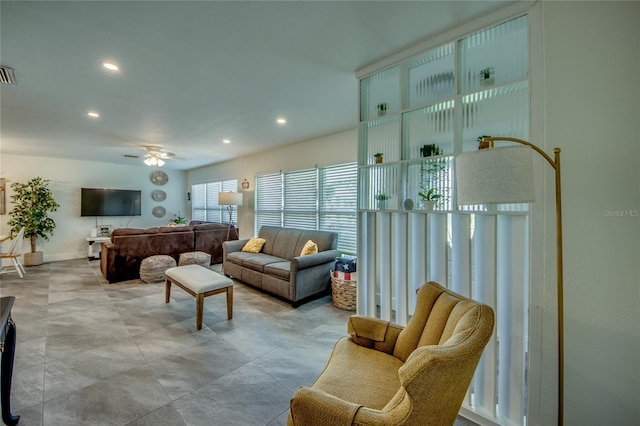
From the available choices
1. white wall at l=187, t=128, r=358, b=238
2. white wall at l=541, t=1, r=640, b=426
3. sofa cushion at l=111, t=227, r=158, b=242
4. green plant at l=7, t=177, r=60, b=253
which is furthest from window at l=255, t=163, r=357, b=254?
green plant at l=7, t=177, r=60, b=253

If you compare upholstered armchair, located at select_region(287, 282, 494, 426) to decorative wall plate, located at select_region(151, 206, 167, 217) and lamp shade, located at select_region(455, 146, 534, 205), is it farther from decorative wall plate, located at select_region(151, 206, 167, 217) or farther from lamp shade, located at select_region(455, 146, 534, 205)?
decorative wall plate, located at select_region(151, 206, 167, 217)

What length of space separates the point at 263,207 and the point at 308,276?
8.89ft

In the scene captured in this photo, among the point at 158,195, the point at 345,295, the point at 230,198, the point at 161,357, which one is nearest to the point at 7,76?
the point at 161,357

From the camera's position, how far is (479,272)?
175 cm

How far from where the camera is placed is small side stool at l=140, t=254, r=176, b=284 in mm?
4637

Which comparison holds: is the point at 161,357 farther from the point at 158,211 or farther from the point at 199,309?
the point at 158,211

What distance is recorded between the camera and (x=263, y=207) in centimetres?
598

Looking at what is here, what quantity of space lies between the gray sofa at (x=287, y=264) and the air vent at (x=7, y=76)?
3.24m

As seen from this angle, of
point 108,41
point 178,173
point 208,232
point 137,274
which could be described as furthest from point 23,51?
point 178,173

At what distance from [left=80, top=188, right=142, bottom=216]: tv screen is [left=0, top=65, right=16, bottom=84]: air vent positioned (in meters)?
5.18

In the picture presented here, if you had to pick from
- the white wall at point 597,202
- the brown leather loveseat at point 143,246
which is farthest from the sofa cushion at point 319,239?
the white wall at point 597,202

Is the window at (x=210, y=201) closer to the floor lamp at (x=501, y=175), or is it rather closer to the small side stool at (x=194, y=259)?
the small side stool at (x=194, y=259)

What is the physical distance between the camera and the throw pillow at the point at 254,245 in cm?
500

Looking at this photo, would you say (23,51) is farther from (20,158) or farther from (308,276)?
(20,158)
